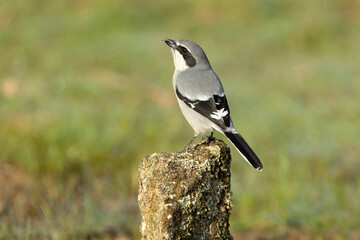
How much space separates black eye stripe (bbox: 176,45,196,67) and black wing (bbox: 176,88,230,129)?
0.41 m

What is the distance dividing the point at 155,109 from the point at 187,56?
15.3 feet

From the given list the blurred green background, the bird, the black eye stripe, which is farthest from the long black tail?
the blurred green background

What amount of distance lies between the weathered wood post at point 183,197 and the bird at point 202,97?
62 cm

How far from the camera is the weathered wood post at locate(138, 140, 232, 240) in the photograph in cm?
283

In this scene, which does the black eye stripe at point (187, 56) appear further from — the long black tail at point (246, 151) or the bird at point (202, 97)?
the long black tail at point (246, 151)

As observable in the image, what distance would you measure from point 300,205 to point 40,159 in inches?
118

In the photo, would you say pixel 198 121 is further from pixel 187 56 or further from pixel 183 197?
pixel 183 197

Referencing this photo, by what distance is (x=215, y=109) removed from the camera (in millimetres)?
3814

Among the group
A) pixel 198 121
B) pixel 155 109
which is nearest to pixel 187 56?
pixel 198 121

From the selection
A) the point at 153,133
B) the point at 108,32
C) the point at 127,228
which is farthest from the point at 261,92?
the point at 127,228

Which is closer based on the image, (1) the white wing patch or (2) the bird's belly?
(1) the white wing patch

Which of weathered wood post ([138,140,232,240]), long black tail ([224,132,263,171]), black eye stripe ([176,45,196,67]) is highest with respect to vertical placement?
black eye stripe ([176,45,196,67])

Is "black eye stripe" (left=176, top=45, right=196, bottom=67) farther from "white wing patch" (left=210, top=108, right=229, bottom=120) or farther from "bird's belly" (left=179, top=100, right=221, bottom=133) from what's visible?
"white wing patch" (left=210, top=108, right=229, bottom=120)

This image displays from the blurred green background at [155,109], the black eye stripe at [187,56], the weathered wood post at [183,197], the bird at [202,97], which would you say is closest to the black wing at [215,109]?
the bird at [202,97]
